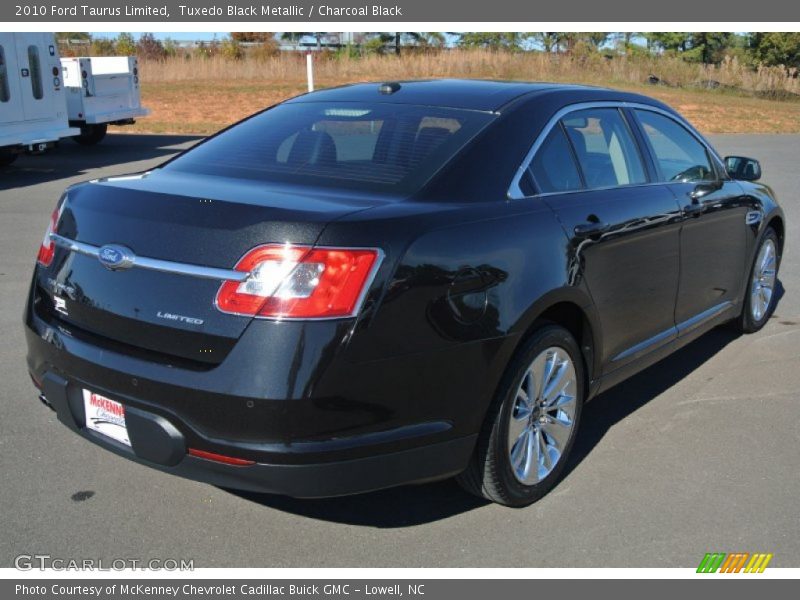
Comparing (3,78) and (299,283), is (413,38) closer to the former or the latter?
(3,78)

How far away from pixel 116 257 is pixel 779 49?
59848 millimetres

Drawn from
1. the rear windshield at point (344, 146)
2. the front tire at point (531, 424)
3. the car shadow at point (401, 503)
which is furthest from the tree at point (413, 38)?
the front tire at point (531, 424)

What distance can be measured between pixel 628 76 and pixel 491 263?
37449mm

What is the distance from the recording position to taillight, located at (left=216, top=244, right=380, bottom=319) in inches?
112

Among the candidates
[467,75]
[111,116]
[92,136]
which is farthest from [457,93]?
[467,75]

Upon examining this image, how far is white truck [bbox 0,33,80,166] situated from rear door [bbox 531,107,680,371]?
477 inches

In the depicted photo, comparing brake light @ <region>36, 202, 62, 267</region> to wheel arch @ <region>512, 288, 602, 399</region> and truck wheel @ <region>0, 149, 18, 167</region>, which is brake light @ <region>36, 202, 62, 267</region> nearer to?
A: wheel arch @ <region>512, 288, 602, 399</region>

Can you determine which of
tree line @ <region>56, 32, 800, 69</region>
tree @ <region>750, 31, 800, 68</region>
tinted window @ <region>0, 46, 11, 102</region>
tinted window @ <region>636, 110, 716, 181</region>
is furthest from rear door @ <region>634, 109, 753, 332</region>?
tree @ <region>750, 31, 800, 68</region>

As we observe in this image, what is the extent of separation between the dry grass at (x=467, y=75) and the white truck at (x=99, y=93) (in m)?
3.07

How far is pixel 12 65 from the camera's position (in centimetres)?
1404

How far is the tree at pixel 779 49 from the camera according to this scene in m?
54.3

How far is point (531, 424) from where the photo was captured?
3.71 m
